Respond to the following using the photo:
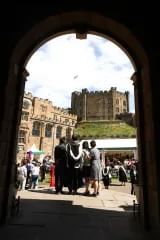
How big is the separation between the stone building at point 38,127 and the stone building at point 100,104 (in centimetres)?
2938

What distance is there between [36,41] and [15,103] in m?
1.33

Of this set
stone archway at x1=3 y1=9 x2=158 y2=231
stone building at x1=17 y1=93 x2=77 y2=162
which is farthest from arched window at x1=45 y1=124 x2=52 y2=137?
stone archway at x1=3 y1=9 x2=158 y2=231

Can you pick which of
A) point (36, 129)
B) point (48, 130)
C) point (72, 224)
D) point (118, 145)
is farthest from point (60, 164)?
point (48, 130)

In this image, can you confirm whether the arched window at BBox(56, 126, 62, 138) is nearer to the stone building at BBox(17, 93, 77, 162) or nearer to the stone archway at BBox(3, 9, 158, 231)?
the stone building at BBox(17, 93, 77, 162)

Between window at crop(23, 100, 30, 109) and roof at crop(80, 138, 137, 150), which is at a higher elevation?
window at crop(23, 100, 30, 109)

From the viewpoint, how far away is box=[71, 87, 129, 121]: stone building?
8750 centimetres

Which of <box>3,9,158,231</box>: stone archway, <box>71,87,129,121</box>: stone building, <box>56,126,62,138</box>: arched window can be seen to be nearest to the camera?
<box>3,9,158,231</box>: stone archway

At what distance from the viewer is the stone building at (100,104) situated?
8750 cm

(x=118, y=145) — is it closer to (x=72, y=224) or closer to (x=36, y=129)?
(x=72, y=224)

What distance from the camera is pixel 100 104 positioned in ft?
290

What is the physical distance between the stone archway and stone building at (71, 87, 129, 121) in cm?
8107
